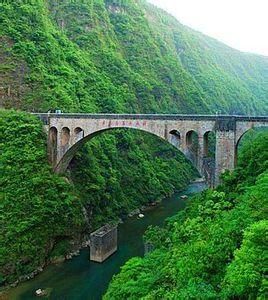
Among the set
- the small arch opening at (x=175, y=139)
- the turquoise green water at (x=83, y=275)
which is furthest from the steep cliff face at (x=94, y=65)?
the small arch opening at (x=175, y=139)

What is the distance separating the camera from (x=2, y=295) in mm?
21594

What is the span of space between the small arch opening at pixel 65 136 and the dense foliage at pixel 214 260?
51.1 ft

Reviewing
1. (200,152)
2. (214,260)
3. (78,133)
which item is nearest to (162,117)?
(200,152)

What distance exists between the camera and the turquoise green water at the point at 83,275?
22500 mm

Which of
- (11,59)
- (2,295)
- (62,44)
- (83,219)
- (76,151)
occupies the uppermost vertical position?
(62,44)

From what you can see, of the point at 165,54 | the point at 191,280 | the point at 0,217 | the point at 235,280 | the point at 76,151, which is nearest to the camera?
the point at 235,280

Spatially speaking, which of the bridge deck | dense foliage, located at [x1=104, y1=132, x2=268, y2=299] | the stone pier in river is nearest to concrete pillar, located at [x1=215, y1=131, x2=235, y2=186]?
the bridge deck

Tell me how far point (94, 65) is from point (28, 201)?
30.1 metres

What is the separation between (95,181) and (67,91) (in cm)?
1172

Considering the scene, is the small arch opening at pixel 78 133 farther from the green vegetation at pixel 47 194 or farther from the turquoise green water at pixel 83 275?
the turquoise green water at pixel 83 275

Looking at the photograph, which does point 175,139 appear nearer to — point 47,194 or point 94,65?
point 47,194

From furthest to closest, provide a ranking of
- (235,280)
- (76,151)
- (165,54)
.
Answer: (165,54) → (76,151) → (235,280)

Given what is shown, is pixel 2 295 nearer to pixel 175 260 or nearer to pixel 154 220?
pixel 175 260

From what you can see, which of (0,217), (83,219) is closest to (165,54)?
(83,219)
